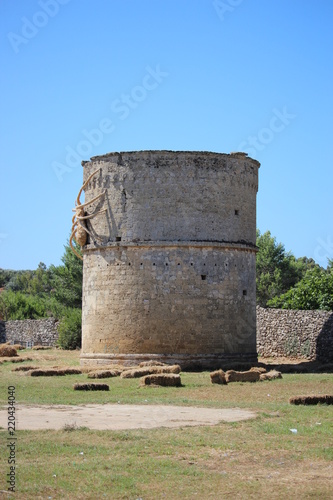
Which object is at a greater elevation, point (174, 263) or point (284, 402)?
point (174, 263)

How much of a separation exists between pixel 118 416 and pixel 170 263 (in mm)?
9397

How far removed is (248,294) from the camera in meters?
22.0

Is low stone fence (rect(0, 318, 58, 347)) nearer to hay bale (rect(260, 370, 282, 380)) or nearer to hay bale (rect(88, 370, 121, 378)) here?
hay bale (rect(88, 370, 121, 378))

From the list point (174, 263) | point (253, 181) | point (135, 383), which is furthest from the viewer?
point (253, 181)

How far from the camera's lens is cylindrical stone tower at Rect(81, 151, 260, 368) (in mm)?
20812

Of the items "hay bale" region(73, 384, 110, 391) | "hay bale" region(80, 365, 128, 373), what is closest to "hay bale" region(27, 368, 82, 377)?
"hay bale" region(80, 365, 128, 373)

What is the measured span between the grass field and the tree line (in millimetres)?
18896

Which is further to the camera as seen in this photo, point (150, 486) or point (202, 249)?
point (202, 249)

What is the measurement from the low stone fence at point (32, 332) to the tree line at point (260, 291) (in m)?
0.84

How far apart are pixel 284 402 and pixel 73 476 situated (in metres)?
6.54

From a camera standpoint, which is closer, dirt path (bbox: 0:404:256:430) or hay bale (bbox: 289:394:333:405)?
dirt path (bbox: 0:404:256:430)

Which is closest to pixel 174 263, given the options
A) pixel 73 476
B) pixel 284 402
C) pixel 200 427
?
pixel 284 402

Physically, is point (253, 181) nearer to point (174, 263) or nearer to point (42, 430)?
point (174, 263)

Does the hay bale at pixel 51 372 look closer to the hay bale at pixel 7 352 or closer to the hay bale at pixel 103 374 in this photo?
the hay bale at pixel 103 374
